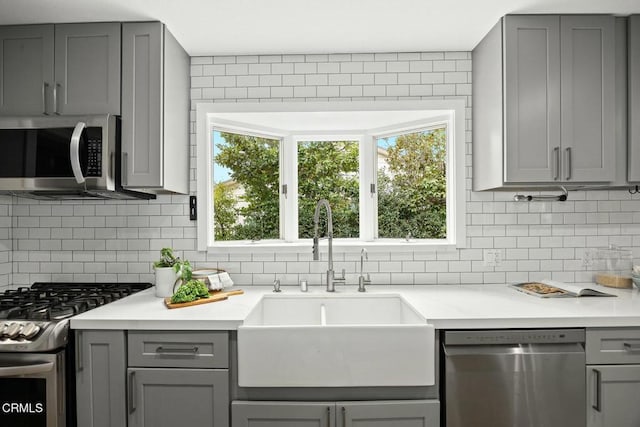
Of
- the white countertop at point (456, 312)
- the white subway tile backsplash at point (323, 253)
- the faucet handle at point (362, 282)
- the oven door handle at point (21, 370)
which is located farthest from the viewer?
the white subway tile backsplash at point (323, 253)

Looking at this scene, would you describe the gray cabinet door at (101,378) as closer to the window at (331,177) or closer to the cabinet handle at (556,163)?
the window at (331,177)

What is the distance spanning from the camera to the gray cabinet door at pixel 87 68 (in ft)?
6.93

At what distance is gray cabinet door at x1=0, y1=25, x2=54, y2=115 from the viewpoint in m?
2.12

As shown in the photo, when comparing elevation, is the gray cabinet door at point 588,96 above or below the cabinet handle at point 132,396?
above

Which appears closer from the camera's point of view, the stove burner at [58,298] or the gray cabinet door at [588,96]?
the stove burner at [58,298]

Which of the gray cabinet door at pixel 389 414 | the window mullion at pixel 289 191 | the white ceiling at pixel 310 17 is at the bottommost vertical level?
the gray cabinet door at pixel 389 414

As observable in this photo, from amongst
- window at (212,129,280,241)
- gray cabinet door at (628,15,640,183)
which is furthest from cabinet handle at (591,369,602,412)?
window at (212,129,280,241)

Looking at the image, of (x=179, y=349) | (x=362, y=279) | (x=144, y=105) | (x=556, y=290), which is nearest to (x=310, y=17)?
(x=144, y=105)

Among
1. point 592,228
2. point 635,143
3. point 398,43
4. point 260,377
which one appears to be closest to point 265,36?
point 398,43

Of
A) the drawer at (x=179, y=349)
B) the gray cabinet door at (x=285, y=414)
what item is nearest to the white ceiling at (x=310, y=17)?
the drawer at (x=179, y=349)

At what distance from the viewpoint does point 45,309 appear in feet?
5.95

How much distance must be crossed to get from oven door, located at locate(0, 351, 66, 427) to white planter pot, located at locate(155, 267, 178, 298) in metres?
0.60

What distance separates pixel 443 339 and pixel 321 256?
38.5 inches

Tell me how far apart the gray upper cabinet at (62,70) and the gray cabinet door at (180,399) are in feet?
4.43
